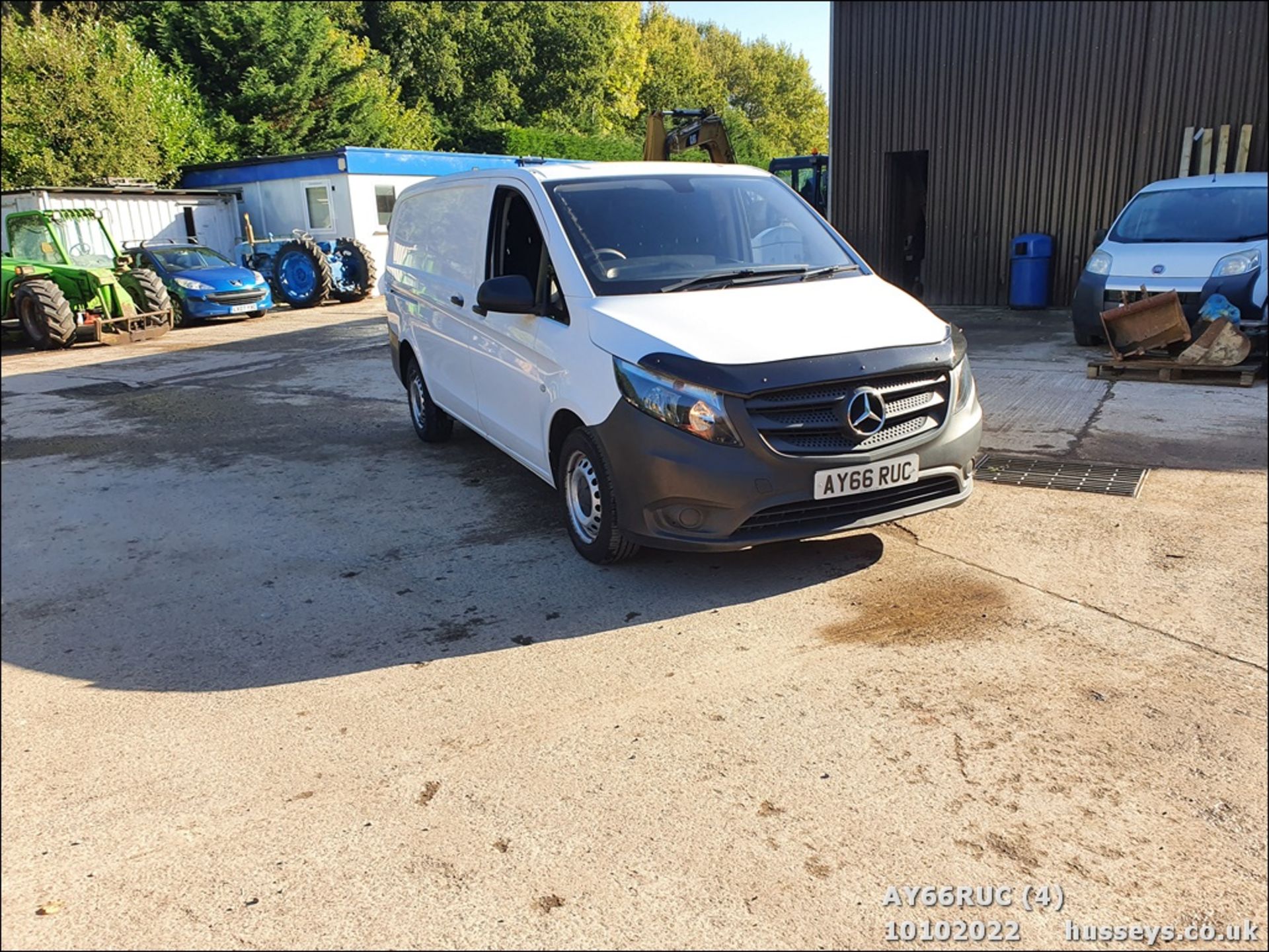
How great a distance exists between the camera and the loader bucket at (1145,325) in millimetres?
8281

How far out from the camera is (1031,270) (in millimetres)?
14148

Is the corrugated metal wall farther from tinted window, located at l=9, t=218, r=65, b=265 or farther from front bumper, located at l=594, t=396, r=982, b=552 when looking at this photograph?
tinted window, located at l=9, t=218, r=65, b=265

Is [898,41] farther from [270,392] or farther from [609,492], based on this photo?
[609,492]

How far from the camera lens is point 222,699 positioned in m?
3.43

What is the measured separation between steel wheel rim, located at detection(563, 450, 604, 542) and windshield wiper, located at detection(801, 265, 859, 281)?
5.00ft

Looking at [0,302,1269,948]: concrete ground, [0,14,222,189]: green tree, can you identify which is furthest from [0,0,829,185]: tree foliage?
[0,302,1269,948]: concrete ground

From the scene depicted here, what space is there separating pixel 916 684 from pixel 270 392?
838cm

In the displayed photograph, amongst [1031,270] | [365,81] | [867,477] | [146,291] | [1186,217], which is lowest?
[1031,270]

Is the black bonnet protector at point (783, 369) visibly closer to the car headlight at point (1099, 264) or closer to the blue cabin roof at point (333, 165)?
the car headlight at point (1099, 264)

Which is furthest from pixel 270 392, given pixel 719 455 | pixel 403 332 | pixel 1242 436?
pixel 1242 436

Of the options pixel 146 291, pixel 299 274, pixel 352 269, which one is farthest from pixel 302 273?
pixel 146 291

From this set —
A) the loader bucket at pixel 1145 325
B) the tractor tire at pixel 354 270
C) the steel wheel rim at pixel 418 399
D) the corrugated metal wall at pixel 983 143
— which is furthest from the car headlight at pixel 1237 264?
the tractor tire at pixel 354 270

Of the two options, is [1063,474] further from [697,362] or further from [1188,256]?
[1188,256]

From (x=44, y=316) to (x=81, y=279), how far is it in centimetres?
808
